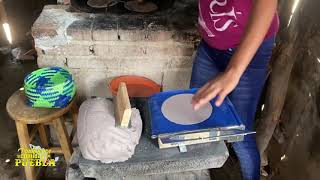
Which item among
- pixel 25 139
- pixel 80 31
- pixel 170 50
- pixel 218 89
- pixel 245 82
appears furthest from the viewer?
pixel 170 50

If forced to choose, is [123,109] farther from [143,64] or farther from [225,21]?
[143,64]

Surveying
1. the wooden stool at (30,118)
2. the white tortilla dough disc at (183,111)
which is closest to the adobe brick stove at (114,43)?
the wooden stool at (30,118)

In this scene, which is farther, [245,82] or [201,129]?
[245,82]

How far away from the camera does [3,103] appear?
335 cm

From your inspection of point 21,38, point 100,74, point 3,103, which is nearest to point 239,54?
point 100,74

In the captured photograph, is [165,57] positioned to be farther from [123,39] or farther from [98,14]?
[98,14]

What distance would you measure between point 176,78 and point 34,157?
121cm

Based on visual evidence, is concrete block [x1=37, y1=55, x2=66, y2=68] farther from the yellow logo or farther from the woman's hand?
the woman's hand

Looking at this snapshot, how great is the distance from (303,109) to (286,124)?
279mm

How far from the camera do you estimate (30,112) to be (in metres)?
2.26

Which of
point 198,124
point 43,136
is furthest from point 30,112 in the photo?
point 198,124

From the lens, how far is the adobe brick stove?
8.06 ft

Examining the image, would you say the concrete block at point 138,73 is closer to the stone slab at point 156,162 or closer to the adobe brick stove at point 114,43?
the adobe brick stove at point 114,43

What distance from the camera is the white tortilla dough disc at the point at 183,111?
159cm
